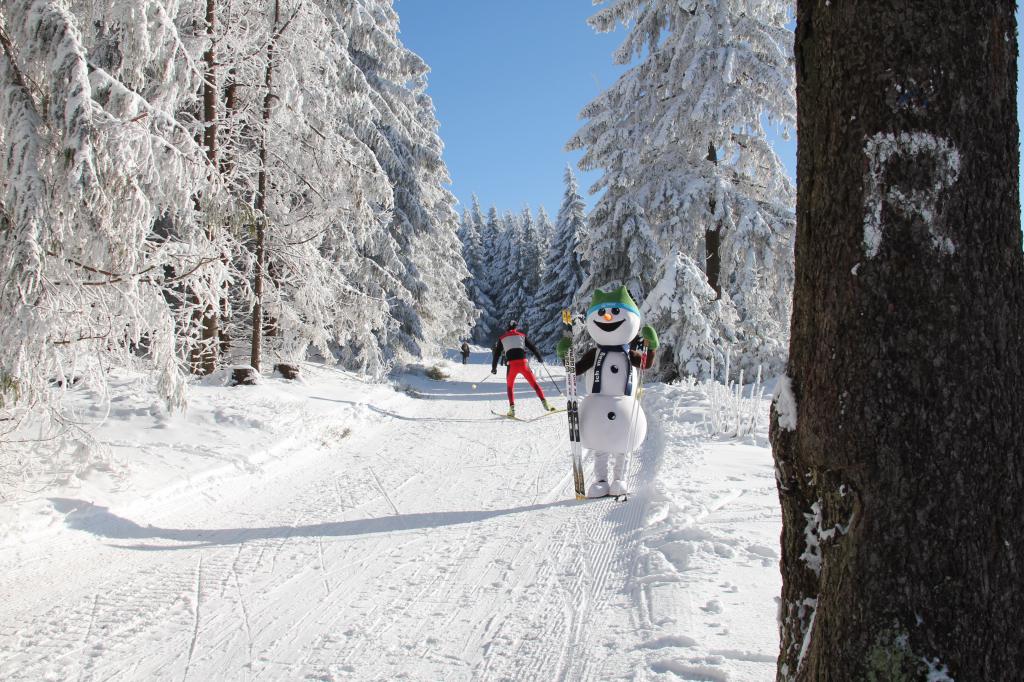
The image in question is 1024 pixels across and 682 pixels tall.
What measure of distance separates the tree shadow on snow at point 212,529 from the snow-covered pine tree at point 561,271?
35.9 meters

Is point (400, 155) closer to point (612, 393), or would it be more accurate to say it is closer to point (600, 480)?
point (612, 393)

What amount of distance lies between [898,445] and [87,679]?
378 centimetres

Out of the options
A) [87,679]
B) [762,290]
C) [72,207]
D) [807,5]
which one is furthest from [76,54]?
[762,290]

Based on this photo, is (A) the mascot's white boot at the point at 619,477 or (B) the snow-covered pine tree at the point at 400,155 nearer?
(A) the mascot's white boot at the point at 619,477

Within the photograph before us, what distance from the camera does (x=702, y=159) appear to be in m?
15.4

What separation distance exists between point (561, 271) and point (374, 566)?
40.1 meters

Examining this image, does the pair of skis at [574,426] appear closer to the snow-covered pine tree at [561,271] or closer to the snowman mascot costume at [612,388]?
the snowman mascot costume at [612,388]

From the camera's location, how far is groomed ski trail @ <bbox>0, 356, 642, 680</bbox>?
3236 mm

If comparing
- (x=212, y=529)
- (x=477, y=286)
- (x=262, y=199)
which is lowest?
(x=212, y=529)

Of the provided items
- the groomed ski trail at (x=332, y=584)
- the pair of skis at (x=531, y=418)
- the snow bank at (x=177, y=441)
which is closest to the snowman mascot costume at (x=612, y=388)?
the groomed ski trail at (x=332, y=584)

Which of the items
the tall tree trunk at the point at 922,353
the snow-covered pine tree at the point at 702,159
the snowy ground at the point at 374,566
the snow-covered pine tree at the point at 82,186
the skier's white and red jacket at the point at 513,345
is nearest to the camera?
the tall tree trunk at the point at 922,353

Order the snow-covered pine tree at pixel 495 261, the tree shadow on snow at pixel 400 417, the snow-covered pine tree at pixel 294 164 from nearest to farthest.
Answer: the snow-covered pine tree at pixel 294 164, the tree shadow on snow at pixel 400 417, the snow-covered pine tree at pixel 495 261

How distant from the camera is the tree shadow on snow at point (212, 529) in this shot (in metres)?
5.07

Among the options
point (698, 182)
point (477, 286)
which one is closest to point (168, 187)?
point (698, 182)
